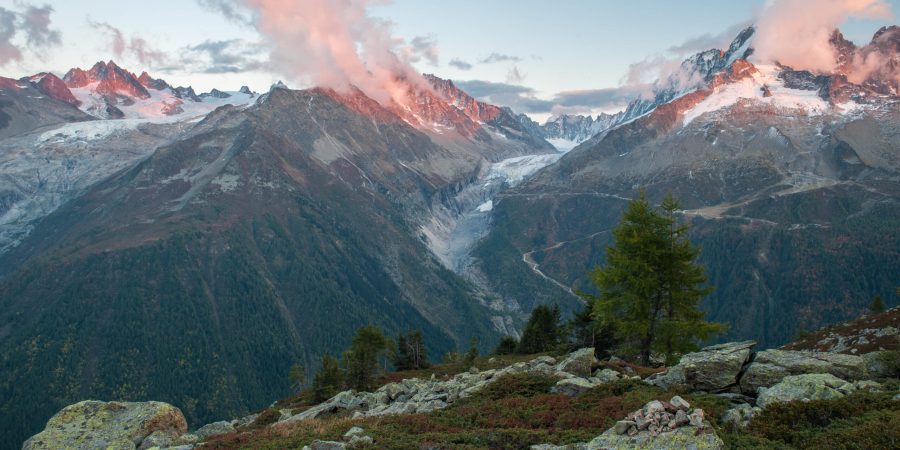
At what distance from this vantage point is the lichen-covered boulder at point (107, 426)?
107ft

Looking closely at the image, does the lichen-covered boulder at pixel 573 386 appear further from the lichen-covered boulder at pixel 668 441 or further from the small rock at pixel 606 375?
the lichen-covered boulder at pixel 668 441

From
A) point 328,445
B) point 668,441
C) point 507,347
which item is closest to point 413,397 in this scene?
point 328,445

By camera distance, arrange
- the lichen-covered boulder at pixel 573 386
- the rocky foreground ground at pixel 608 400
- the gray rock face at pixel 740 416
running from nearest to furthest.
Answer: the rocky foreground ground at pixel 608 400
the gray rock face at pixel 740 416
the lichen-covered boulder at pixel 573 386

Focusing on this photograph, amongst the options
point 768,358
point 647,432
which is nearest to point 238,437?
point 647,432

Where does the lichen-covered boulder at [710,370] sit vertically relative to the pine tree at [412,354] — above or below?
above

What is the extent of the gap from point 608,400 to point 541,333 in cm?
5565

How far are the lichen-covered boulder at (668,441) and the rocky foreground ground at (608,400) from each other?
0.03 m

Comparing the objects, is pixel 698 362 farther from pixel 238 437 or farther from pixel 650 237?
pixel 238 437

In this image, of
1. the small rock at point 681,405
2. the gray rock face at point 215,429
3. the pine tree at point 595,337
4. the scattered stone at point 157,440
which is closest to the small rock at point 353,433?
the small rock at point 681,405

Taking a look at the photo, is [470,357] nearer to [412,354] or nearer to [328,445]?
[412,354]

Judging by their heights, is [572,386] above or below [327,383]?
above

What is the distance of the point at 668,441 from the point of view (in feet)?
55.7

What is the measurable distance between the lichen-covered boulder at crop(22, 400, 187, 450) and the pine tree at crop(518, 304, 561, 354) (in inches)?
2057

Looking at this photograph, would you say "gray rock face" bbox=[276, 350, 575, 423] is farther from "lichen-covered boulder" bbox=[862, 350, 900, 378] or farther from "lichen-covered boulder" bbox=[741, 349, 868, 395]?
"lichen-covered boulder" bbox=[862, 350, 900, 378]
